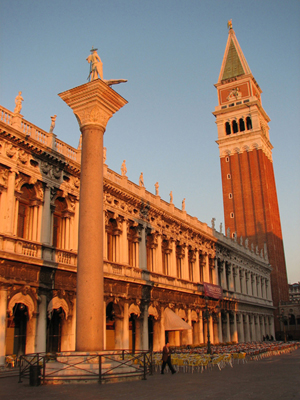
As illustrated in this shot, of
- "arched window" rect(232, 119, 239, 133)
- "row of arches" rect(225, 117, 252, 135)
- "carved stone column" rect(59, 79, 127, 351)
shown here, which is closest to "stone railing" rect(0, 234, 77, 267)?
"carved stone column" rect(59, 79, 127, 351)

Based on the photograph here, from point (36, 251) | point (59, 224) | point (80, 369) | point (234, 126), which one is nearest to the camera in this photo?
point (80, 369)

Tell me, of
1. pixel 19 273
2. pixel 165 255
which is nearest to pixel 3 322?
pixel 19 273

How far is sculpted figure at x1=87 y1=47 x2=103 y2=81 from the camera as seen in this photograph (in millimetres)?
17783

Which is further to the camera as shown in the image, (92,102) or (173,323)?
(173,323)

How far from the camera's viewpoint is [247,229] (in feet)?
247

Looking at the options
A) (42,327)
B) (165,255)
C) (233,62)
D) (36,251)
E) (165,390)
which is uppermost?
(233,62)

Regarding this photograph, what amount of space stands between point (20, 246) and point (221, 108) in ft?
230

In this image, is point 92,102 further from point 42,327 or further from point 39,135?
point 42,327

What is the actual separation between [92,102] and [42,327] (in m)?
11.4

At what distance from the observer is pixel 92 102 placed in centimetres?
1712

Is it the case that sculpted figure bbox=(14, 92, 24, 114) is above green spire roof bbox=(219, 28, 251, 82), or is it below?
below

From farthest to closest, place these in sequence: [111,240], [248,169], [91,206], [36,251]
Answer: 1. [248,169]
2. [111,240]
3. [36,251]
4. [91,206]

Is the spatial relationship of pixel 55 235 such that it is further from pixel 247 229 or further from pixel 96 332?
pixel 247 229

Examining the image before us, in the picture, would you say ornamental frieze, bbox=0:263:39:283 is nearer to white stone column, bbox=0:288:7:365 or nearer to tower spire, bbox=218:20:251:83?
white stone column, bbox=0:288:7:365
